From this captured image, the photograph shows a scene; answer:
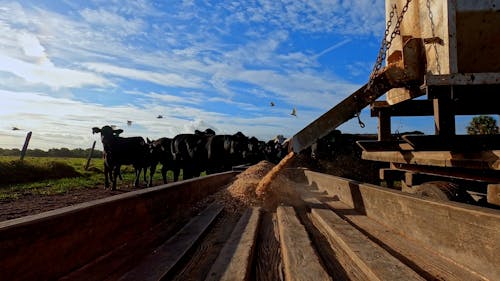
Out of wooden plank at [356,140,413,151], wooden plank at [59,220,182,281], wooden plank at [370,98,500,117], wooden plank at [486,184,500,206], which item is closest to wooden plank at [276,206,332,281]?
wooden plank at [59,220,182,281]

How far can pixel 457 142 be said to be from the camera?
3.92 meters

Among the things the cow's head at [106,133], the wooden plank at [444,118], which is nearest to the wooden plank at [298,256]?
the wooden plank at [444,118]

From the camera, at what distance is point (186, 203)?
188 inches

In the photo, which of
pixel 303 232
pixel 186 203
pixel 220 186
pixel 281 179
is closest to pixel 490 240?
pixel 303 232

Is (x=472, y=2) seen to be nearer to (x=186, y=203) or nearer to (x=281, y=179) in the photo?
(x=281, y=179)

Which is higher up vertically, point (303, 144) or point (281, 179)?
point (303, 144)

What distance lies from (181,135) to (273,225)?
14335 millimetres

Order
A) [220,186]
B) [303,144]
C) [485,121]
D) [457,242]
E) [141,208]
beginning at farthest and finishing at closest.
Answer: [485,121] < [220,186] < [303,144] < [141,208] < [457,242]

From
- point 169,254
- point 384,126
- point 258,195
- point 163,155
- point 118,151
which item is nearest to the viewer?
point 169,254

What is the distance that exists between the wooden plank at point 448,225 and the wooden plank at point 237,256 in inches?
Answer: 50.8

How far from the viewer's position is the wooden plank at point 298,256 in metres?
2.19

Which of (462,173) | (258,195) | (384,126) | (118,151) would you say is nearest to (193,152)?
(118,151)

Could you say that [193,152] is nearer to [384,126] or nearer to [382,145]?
[384,126]

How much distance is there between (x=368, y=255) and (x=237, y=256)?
90 cm
